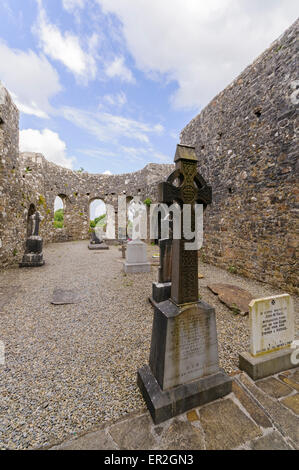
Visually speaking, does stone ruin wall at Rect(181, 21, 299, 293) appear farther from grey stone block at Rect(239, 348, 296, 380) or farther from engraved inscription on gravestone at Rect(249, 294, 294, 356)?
grey stone block at Rect(239, 348, 296, 380)

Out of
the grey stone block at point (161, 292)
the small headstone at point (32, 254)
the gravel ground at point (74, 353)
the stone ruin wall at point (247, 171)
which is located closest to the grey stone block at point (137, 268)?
the gravel ground at point (74, 353)

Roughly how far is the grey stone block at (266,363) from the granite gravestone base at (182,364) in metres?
0.39

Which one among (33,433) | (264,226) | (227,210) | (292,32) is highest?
(292,32)

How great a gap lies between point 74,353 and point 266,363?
7.19 ft

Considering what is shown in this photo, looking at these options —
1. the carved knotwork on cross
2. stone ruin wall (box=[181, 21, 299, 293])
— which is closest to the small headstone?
stone ruin wall (box=[181, 21, 299, 293])

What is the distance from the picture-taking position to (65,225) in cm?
1515

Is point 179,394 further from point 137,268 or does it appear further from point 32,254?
point 32,254

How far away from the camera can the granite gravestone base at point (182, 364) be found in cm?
164

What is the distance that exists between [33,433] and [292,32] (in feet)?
25.6

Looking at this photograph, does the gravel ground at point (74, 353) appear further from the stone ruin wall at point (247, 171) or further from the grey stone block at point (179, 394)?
the stone ruin wall at point (247, 171)

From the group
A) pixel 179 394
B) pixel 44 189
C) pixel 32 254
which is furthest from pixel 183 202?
pixel 44 189
